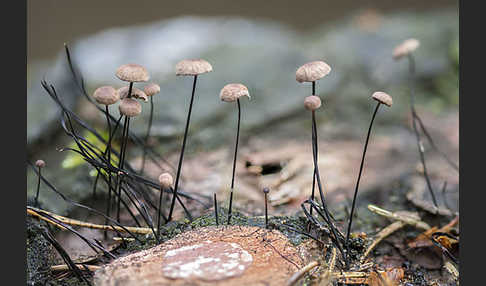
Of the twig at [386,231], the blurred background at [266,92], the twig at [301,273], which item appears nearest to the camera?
the twig at [301,273]

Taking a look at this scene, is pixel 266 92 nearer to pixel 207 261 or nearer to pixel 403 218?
pixel 403 218

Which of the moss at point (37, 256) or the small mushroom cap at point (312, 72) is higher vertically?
the small mushroom cap at point (312, 72)

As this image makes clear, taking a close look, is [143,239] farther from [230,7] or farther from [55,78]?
[230,7]

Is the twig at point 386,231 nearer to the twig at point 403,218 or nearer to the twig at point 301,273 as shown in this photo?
the twig at point 403,218

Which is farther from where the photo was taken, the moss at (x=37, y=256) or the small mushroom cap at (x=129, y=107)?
the moss at (x=37, y=256)

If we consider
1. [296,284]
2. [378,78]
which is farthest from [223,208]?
[378,78]

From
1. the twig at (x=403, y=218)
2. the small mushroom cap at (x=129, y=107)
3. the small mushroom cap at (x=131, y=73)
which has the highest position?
the small mushroom cap at (x=131, y=73)

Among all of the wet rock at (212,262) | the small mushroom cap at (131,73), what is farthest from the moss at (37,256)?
the small mushroom cap at (131,73)
